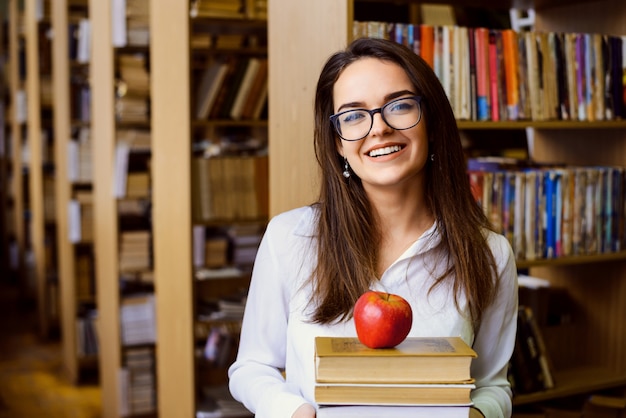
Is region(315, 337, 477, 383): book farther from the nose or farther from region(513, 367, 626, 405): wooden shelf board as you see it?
region(513, 367, 626, 405): wooden shelf board

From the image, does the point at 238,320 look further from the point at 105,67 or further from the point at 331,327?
the point at 331,327

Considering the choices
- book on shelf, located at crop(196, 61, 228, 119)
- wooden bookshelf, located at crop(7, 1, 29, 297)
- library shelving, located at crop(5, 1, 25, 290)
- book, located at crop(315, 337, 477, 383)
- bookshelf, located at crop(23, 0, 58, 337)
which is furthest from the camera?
wooden bookshelf, located at crop(7, 1, 29, 297)

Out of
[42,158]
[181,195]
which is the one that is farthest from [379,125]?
[42,158]

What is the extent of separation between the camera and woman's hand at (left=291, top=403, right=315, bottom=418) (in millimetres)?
1499

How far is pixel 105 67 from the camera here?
13.4ft

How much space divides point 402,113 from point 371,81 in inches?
3.5

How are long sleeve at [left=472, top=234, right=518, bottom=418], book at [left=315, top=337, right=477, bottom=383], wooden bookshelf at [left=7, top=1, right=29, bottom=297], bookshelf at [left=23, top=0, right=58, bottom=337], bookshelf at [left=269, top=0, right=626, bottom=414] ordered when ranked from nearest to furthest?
book at [left=315, top=337, right=477, bottom=383] < long sleeve at [left=472, top=234, right=518, bottom=418] < bookshelf at [left=269, top=0, right=626, bottom=414] < bookshelf at [left=23, top=0, right=58, bottom=337] < wooden bookshelf at [left=7, top=1, right=29, bottom=297]

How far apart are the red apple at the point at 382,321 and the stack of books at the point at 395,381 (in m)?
0.02

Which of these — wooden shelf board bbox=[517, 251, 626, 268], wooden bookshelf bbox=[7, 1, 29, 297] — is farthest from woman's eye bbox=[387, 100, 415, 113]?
wooden bookshelf bbox=[7, 1, 29, 297]

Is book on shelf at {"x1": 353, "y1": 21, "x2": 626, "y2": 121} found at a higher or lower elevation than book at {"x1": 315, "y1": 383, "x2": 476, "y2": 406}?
higher

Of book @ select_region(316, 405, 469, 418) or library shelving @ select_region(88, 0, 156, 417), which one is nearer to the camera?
book @ select_region(316, 405, 469, 418)

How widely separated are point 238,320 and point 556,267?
1.39 m

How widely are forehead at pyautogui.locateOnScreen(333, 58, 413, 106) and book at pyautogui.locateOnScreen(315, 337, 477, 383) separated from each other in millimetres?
558

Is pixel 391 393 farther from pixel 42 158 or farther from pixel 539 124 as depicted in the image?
pixel 42 158
